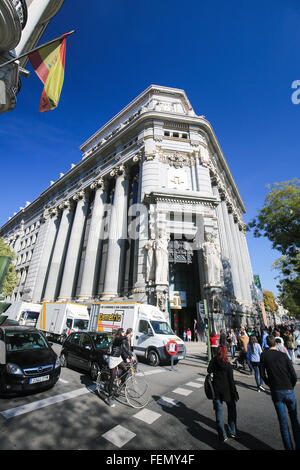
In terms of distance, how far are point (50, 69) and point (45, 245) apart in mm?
30565

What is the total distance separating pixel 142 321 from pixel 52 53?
13.4 metres

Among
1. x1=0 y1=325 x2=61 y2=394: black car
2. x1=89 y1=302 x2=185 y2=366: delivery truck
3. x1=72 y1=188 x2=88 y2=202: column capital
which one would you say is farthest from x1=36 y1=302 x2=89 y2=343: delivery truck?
x1=72 y1=188 x2=88 y2=202: column capital

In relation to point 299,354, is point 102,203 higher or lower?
higher

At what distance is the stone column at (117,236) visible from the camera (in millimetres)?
21023

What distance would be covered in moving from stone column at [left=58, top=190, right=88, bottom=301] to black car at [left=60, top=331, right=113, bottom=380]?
1722cm

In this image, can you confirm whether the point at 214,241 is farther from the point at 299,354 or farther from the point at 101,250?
the point at 101,250

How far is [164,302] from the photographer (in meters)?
17.0

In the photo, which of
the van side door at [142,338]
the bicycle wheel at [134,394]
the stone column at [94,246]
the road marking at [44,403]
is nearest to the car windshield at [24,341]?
the road marking at [44,403]

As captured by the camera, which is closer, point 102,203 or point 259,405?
point 259,405

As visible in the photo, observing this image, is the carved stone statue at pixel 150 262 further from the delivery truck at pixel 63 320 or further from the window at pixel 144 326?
the delivery truck at pixel 63 320

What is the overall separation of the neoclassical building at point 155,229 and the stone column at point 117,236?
11 centimetres
